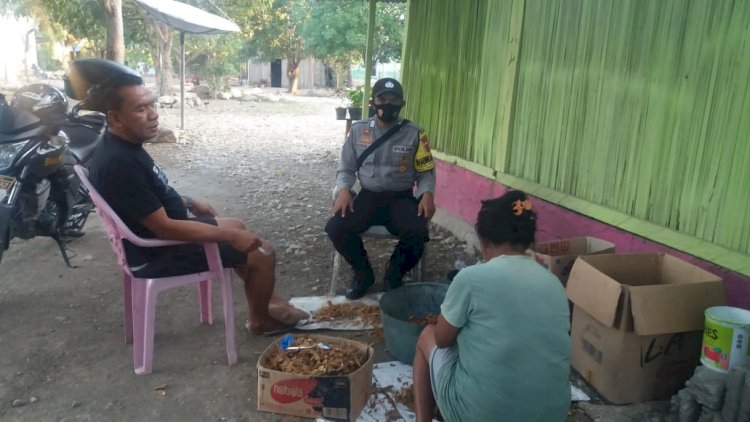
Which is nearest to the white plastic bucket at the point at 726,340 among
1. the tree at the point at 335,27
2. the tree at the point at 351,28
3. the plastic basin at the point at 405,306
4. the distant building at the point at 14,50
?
the plastic basin at the point at 405,306

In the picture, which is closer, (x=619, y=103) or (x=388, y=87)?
(x=619, y=103)

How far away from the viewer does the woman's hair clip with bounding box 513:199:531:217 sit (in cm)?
203

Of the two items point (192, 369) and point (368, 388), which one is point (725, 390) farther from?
point (192, 369)

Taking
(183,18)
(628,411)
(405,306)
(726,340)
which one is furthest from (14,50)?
(726,340)

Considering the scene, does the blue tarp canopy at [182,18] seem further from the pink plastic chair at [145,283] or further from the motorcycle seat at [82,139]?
the pink plastic chair at [145,283]

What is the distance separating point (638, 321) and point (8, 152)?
4049 mm

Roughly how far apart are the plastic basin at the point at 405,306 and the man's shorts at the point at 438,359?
2.70 feet

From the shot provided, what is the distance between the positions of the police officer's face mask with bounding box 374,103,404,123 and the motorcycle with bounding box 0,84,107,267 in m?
2.04

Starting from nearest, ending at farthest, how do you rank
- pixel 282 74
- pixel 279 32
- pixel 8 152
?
pixel 8 152 → pixel 279 32 → pixel 282 74

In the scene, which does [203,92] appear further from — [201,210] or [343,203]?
[201,210]

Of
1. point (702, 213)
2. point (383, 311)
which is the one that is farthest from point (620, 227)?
point (383, 311)

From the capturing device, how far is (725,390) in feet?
7.80

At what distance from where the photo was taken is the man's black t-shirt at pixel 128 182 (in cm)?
271

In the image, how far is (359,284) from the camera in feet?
13.4
